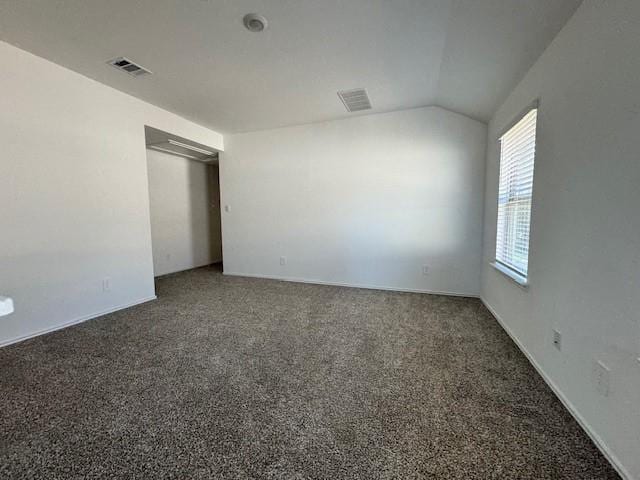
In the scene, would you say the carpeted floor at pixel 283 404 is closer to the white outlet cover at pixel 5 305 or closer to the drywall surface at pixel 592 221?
the drywall surface at pixel 592 221

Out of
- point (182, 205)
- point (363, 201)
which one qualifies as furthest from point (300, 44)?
point (182, 205)

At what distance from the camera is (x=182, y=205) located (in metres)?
5.71

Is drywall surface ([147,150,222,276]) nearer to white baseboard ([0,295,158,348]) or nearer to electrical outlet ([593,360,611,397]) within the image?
white baseboard ([0,295,158,348])

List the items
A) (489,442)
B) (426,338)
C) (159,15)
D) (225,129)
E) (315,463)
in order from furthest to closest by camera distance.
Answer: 1. (225,129)
2. (426,338)
3. (159,15)
4. (489,442)
5. (315,463)

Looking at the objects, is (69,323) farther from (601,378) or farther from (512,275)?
(512,275)

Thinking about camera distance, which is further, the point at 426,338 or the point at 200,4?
the point at 426,338

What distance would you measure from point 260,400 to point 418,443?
0.91 meters

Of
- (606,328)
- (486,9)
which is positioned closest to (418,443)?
(606,328)

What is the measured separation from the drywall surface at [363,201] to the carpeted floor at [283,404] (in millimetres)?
1316

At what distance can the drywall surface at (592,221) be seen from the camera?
3.92 ft

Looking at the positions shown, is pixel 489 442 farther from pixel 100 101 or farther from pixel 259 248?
pixel 100 101

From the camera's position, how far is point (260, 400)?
1700mm

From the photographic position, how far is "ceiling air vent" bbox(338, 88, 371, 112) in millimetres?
3289

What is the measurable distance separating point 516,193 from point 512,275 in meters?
0.77
